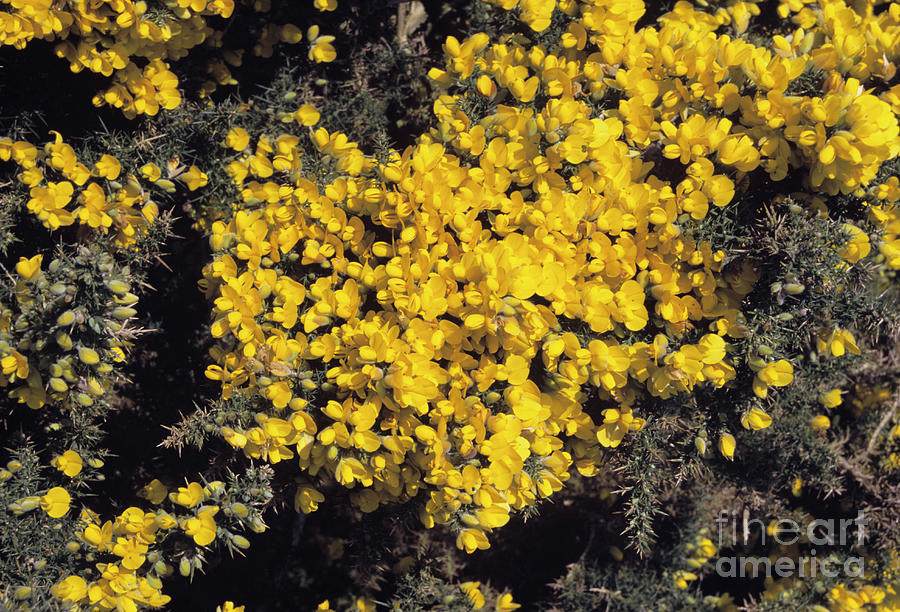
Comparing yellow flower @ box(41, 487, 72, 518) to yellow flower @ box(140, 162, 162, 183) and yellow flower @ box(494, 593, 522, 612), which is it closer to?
yellow flower @ box(140, 162, 162, 183)

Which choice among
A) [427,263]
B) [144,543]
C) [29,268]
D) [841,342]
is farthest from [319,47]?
[841,342]

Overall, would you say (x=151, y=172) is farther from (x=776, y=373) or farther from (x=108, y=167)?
(x=776, y=373)

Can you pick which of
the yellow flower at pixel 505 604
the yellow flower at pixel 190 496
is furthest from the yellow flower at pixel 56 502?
the yellow flower at pixel 505 604

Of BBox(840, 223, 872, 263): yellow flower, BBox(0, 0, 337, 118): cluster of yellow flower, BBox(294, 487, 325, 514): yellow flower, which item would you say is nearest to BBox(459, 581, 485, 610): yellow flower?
BBox(294, 487, 325, 514): yellow flower

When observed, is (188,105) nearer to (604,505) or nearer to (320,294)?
(320,294)

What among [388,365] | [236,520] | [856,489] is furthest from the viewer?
[856,489]

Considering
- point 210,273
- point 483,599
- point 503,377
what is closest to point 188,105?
point 210,273
